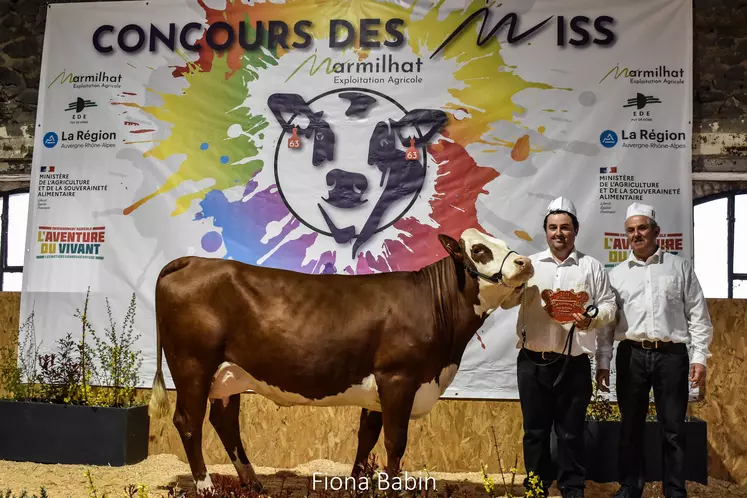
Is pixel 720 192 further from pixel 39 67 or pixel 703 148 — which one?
pixel 39 67

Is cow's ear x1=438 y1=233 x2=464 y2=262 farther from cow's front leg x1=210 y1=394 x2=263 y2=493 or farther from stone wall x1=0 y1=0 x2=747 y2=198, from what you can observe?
stone wall x1=0 y1=0 x2=747 y2=198

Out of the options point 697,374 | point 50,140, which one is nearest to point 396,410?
point 697,374

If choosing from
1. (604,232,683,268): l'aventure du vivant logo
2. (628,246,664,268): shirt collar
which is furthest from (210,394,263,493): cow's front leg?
(604,232,683,268): l'aventure du vivant logo

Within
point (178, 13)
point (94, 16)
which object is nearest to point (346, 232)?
point (178, 13)

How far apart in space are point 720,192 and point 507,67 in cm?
204

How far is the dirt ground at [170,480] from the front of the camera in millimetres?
4055

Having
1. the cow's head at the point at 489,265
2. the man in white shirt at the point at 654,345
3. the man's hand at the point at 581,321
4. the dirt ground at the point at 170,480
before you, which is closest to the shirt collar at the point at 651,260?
the man in white shirt at the point at 654,345

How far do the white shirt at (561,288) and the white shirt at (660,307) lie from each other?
0.12m

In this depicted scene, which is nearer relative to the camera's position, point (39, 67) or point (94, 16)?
point (94, 16)

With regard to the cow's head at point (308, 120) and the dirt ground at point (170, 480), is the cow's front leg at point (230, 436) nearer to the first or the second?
the dirt ground at point (170, 480)

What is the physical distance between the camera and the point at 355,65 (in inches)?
196

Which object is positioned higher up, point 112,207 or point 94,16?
point 94,16

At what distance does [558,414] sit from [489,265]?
2.67 feet

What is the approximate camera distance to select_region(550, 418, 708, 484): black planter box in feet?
13.7
